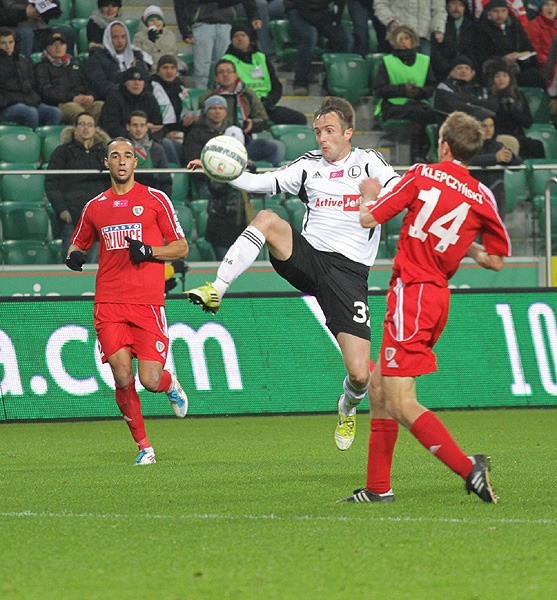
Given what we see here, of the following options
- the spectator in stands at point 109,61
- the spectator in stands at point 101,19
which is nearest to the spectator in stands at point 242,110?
the spectator in stands at point 109,61

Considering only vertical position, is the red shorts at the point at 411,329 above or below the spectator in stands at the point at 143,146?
above

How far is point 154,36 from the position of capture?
1922cm

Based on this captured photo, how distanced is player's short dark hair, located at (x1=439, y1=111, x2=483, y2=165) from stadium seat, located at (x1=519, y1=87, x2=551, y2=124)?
46.2ft

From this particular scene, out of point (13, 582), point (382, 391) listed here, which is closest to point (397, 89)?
point (382, 391)

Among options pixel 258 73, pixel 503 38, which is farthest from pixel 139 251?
pixel 503 38

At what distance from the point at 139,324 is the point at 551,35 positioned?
13.0m

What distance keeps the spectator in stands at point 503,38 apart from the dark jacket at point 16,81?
711cm

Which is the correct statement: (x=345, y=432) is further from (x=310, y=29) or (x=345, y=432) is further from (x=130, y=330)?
(x=310, y=29)

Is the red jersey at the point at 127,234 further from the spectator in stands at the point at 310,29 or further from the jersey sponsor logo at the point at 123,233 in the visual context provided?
the spectator in stands at the point at 310,29

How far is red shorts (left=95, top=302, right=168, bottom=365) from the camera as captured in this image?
9.83m

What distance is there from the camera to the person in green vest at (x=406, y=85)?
18.5 m

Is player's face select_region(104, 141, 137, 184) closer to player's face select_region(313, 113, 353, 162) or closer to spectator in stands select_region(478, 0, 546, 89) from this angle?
player's face select_region(313, 113, 353, 162)

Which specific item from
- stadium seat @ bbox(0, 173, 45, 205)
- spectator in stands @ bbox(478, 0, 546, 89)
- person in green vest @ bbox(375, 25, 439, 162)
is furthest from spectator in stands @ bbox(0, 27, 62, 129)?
spectator in stands @ bbox(478, 0, 546, 89)

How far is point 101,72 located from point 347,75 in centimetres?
412
